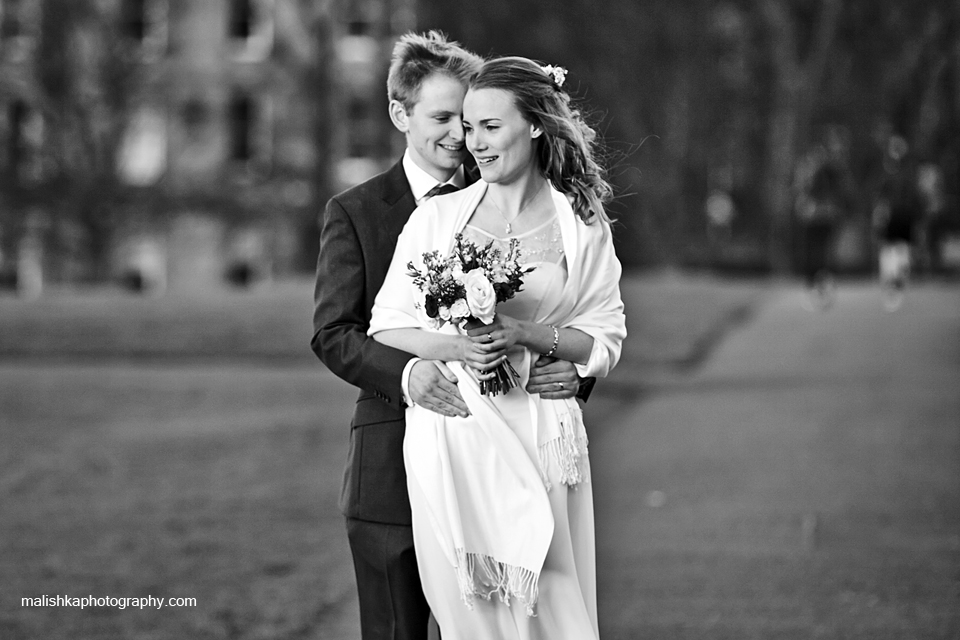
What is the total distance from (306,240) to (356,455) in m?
30.7

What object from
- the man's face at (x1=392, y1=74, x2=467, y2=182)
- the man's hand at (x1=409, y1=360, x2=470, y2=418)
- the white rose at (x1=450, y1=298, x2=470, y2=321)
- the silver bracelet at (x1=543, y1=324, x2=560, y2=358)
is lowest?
the man's hand at (x1=409, y1=360, x2=470, y2=418)

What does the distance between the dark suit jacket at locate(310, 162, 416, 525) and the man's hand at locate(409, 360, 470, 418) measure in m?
0.14

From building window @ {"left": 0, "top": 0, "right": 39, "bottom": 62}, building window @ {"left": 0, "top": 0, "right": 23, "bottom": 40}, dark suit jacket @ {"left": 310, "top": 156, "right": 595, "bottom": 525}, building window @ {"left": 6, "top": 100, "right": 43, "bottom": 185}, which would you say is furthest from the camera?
building window @ {"left": 0, "top": 0, "right": 23, "bottom": 40}

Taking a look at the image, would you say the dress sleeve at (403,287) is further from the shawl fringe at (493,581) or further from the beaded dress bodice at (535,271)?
the shawl fringe at (493,581)

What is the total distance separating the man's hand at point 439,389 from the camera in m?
3.75

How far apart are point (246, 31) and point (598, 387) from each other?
2805 centimetres

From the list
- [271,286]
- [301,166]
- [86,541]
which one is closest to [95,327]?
[271,286]

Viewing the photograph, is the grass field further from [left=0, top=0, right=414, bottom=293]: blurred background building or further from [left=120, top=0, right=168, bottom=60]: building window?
[left=120, top=0, right=168, bottom=60]: building window

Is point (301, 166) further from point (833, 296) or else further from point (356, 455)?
point (356, 455)

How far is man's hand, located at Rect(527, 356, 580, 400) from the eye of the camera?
12.4 ft

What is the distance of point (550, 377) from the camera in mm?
3775

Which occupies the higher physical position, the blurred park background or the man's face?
the man's face

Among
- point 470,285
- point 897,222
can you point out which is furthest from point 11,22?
point 470,285

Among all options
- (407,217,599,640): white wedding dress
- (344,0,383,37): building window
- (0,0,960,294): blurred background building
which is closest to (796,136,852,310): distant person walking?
(0,0,960,294): blurred background building
